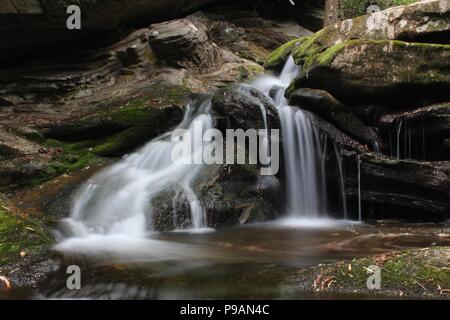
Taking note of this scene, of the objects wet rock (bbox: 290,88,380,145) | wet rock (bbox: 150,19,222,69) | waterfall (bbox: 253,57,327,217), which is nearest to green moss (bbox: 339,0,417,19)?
wet rock (bbox: 150,19,222,69)

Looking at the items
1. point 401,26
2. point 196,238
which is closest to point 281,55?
point 401,26

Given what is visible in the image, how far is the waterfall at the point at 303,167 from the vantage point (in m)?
9.55

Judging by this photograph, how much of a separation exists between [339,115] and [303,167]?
133 centimetres

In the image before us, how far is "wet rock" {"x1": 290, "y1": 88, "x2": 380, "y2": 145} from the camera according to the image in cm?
941

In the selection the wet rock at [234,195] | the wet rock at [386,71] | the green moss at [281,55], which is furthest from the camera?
the green moss at [281,55]

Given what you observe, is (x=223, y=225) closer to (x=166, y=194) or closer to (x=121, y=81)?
(x=166, y=194)

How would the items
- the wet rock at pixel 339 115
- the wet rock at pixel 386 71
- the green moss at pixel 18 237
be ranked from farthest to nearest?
the wet rock at pixel 339 115
the wet rock at pixel 386 71
the green moss at pixel 18 237

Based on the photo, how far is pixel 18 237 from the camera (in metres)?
5.61

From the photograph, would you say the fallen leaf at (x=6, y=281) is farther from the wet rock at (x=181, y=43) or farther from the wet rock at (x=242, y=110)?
the wet rock at (x=181, y=43)

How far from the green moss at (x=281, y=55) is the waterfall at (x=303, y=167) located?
4.03 metres

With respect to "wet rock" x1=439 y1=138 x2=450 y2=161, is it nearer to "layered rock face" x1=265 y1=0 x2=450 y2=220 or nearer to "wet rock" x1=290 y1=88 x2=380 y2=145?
"layered rock face" x1=265 y1=0 x2=450 y2=220

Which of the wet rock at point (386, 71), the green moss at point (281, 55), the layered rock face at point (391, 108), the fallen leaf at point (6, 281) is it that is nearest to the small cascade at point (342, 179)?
the layered rock face at point (391, 108)

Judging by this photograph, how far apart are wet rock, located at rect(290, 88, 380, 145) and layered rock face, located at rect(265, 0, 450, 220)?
21 millimetres
